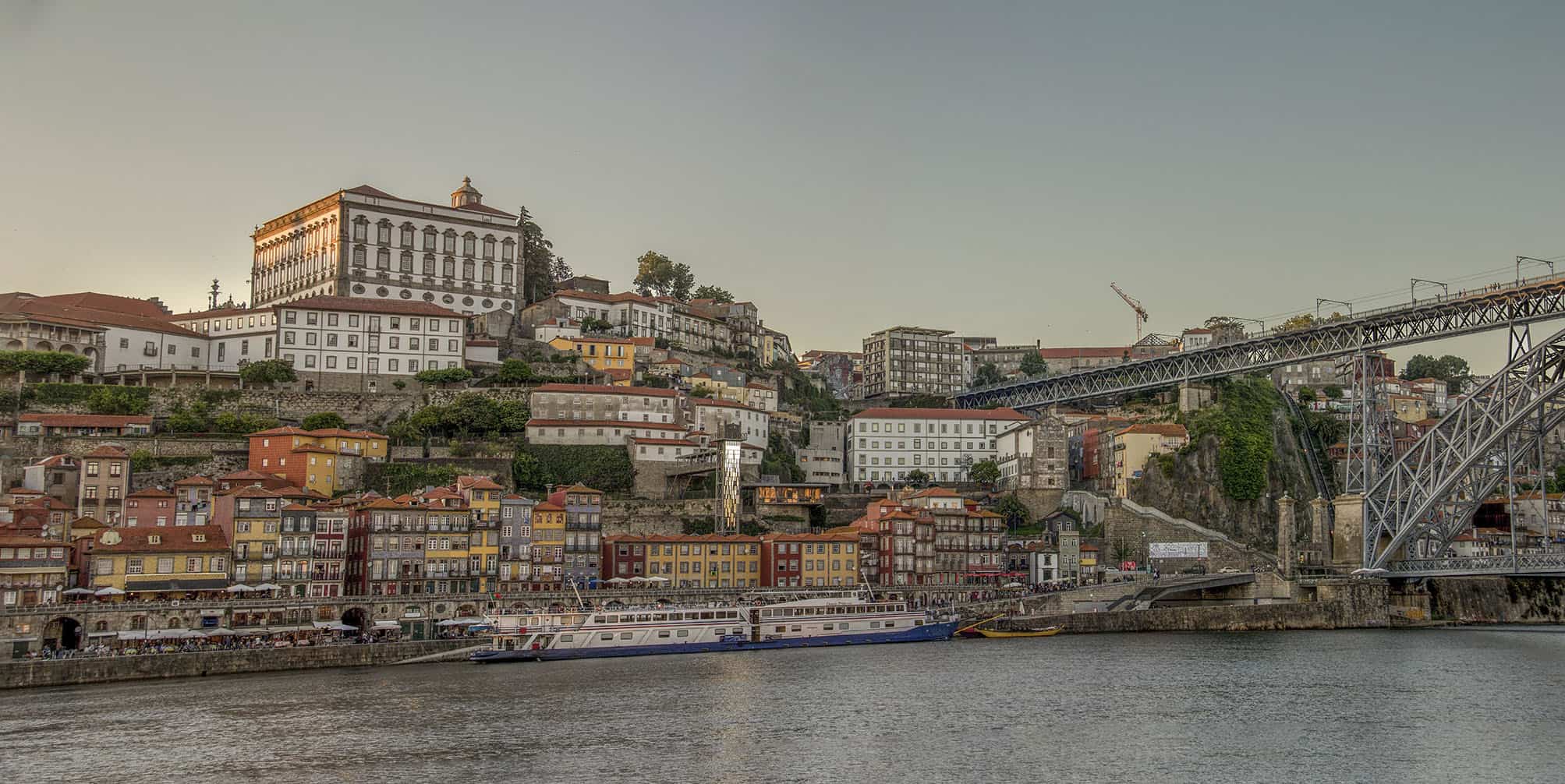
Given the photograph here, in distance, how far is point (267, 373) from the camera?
7256 cm

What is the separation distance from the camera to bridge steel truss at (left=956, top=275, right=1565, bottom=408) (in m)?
55.6

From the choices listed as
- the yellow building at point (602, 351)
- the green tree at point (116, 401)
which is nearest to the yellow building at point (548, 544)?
the green tree at point (116, 401)

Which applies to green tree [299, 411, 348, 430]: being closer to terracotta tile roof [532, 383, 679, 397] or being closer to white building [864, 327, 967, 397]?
terracotta tile roof [532, 383, 679, 397]

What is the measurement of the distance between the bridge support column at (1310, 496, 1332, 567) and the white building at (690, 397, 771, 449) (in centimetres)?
3048

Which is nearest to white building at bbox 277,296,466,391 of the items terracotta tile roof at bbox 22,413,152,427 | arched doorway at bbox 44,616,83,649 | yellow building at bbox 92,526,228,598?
terracotta tile roof at bbox 22,413,152,427

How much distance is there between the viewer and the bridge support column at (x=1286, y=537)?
220 ft

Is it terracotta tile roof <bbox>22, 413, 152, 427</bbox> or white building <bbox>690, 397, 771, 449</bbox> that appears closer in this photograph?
terracotta tile roof <bbox>22, 413, 152, 427</bbox>

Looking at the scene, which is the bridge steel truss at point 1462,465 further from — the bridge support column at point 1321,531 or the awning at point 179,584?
the awning at point 179,584

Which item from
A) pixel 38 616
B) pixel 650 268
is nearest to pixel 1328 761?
pixel 38 616

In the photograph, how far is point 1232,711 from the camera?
3875cm

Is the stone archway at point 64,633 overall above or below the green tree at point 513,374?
below

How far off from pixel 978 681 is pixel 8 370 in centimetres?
5110

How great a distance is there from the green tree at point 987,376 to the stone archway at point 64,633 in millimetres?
73625

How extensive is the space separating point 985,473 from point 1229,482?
586 inches
